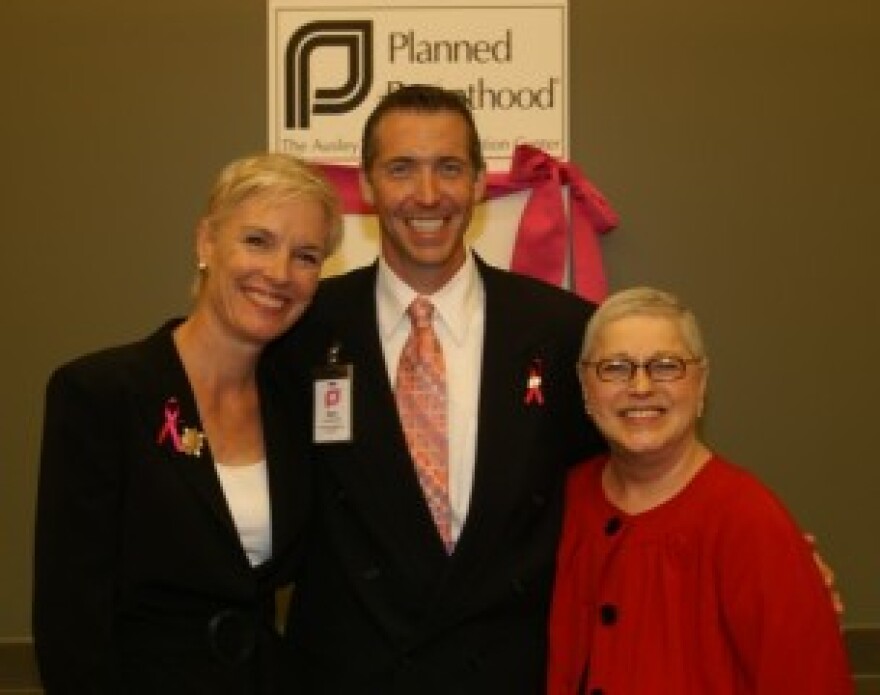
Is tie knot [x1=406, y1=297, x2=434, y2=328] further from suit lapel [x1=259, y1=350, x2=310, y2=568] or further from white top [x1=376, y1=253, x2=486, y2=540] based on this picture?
suit lapel [x1=259, y1=350, x2=310, y2=568]

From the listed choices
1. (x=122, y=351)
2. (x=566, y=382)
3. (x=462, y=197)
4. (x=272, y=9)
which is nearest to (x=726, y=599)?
(x=566, y=382)

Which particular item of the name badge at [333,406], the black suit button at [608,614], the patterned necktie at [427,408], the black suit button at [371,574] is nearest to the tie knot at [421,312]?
the patterned necktie at [427,408]

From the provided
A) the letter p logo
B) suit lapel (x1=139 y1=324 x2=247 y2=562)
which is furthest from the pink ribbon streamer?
suit lapel (x1=139 y1=324 x2=247 y2=562)

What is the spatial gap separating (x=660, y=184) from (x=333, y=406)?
1583 mm

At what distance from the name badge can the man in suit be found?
1cm

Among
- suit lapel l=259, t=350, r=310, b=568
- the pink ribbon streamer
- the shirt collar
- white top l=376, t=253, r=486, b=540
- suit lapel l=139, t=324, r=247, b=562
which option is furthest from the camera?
the pink ribbon streamer

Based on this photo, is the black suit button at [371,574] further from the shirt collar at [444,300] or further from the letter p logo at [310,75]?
the letter p logo at [310,75]

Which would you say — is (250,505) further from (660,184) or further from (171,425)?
(660,184)

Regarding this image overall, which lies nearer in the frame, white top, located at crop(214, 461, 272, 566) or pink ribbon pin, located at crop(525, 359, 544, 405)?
white top, located at crop(214, 461, 272, 566)

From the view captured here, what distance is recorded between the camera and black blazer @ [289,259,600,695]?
6.81 feet

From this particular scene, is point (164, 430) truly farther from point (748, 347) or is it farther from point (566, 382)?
point (748, 347)

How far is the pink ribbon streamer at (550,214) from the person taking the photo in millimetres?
3248

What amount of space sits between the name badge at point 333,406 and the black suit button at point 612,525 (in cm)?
56

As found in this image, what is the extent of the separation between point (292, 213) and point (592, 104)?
61.8 inches
